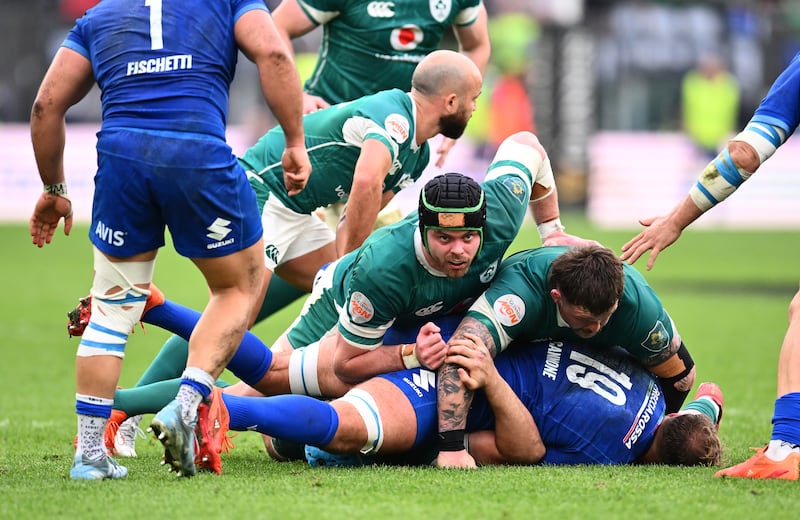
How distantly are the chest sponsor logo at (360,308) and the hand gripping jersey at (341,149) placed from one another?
1.26m

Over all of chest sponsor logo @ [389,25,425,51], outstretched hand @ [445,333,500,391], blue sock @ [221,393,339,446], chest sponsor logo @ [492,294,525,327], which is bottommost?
blue sock @ [221,393,339,446]

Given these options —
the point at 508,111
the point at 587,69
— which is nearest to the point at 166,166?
the point at 508,111

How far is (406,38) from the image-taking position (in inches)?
287

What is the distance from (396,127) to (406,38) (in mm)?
1275

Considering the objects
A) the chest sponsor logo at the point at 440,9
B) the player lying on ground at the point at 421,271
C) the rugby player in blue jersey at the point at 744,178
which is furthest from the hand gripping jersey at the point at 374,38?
the rugby player in blue jersey at the point at 744,178

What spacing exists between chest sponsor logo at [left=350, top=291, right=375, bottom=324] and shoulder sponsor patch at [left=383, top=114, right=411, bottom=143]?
1.34 m

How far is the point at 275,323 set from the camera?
11.4m

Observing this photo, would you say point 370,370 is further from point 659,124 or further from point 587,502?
point 659,124

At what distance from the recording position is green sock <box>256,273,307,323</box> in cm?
712

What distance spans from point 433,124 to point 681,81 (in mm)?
20560

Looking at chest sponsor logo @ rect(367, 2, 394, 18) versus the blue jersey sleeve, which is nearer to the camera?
the blue jersey sleeve

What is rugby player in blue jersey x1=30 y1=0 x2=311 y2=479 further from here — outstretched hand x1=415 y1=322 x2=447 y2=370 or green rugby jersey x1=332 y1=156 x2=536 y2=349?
outstretched hand x1=415 y1=322 x2=447 y2=370

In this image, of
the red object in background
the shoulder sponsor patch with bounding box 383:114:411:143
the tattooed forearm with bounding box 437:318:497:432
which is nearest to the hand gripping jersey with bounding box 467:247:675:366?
the tattooed forearm with bounding box 437:318:497:432

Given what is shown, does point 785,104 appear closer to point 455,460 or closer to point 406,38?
point 455,460
